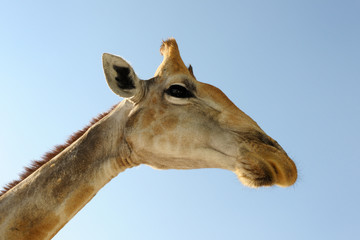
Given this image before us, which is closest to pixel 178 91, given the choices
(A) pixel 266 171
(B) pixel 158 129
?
(B) pixel 158 129

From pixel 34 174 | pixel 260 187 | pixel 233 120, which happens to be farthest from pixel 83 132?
pixel 260 187

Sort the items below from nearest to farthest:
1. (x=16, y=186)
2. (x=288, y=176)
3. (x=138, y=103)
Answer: (x=288, y=176), (x=16, y=186), (x=138, y=103)

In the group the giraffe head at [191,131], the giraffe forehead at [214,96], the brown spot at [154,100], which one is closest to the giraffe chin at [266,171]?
the giraffe head at [191,131]

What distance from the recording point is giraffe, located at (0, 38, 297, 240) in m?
6.20

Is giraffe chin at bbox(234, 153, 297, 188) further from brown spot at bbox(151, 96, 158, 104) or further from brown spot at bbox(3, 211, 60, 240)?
brown spot at bbox(3, 211, 60, 240)

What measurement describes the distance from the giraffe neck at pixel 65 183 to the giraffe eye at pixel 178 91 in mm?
885

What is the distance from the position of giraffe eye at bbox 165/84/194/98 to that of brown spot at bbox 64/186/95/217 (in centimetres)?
228

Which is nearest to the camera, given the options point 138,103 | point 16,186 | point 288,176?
point 288,176

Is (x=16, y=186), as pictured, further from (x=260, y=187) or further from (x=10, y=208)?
(x=260, y=187)

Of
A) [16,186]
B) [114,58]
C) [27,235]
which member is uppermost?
[114,58]

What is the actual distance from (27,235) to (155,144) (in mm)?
2588

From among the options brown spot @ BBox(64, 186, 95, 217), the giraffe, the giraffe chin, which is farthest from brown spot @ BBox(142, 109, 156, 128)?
the giraffe chin

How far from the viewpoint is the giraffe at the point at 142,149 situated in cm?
620

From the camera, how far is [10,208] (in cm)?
636
